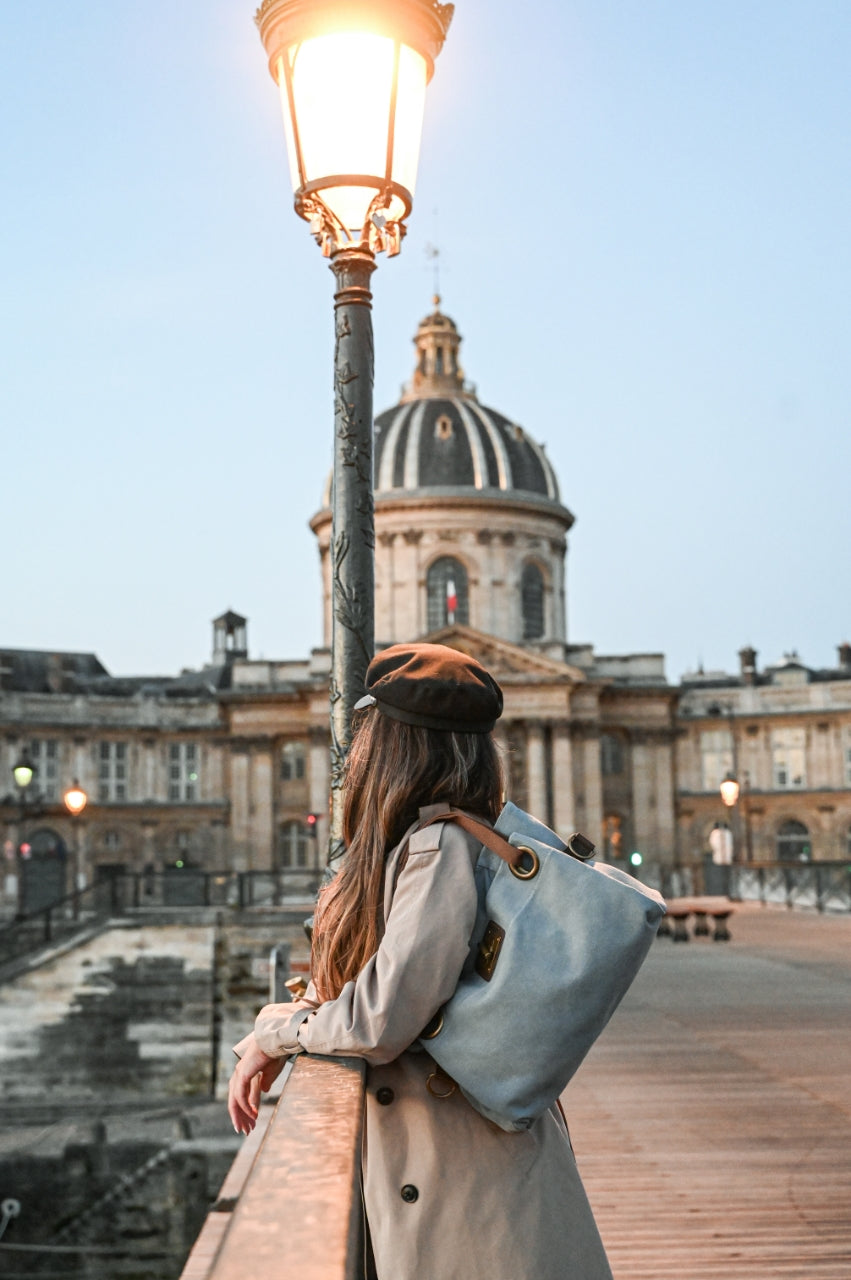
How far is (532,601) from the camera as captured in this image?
66812 millimetres

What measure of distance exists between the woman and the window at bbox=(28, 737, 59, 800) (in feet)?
205

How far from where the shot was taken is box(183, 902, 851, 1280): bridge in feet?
6.04

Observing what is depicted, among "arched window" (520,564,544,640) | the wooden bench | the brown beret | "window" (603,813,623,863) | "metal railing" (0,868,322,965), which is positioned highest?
"arched window" (520,564,544,640)

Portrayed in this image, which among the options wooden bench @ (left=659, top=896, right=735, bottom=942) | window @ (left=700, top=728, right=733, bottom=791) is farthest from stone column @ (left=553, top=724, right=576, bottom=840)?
wooden bench @ (left=659, top=896, right=735, bottom=942)

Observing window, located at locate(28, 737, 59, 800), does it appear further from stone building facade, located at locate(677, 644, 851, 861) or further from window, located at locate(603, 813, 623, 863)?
stone building facade, located at locate(677, 644, 851, 861)

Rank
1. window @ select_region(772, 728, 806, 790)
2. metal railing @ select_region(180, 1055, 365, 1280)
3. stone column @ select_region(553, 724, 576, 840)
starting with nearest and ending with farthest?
metal railing @ select_region(180, 1055, 365, 1280) → stone column @ select_region(553, 724, 576, 840) → window @ select_region(772, 728, 806, 790)

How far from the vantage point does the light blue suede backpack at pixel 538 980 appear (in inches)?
104

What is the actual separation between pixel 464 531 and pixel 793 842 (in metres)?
20.0

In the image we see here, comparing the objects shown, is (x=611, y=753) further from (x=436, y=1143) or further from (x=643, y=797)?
(x=436, y=1143)

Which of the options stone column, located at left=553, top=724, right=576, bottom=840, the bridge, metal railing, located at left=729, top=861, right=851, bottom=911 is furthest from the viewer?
stone column, located at left=553, top=724, right=576, bottom=840

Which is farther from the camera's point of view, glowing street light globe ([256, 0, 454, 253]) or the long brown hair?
glowing street light globe ([256, 0, 454, 253])

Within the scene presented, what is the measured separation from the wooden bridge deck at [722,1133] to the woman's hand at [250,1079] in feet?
11.5

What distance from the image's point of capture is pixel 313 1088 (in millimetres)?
2561

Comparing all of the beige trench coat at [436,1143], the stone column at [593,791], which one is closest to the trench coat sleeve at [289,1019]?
the beige trench coat at [436,1143]
